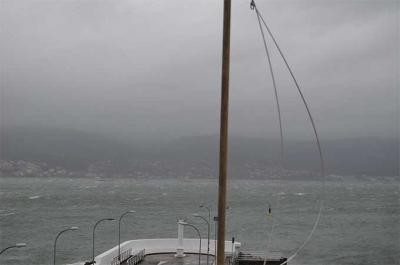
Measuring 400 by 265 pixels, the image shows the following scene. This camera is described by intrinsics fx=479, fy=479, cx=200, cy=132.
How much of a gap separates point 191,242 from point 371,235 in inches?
2496

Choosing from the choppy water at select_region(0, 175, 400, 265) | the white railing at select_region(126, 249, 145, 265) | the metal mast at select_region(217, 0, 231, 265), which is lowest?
the choppy water at select_region(0, 175, 400, 265)

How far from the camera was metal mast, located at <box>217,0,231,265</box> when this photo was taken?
18.2ft

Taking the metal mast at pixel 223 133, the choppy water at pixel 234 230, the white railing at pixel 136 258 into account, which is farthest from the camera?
the choppy water at pixel 234 230

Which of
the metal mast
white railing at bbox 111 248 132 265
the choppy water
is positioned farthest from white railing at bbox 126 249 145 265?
the choppy water

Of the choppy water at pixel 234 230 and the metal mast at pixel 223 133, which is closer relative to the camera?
the metal mast at pixel 223 133

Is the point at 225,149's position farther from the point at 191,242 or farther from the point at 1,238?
the point at 1,238

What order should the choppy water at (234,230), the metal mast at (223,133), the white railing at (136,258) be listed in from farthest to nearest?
the choppy water at (234,230)
the white railing at (136,258)
the metal mast at (223,133)

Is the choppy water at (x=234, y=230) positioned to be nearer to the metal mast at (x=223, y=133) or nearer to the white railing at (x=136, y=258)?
the white railing at (x=136, y=258)

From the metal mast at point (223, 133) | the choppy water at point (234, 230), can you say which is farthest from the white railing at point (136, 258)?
the choppy water at point (234, 230)

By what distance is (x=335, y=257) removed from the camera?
6369cm

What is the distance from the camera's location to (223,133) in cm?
556

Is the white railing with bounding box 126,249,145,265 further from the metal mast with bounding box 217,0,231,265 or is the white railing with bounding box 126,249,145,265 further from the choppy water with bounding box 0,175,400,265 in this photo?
the choppy water with bounding box 0,175,400,265

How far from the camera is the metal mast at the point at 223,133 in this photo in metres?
5.55

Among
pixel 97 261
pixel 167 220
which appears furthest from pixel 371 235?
pixel 97 261
